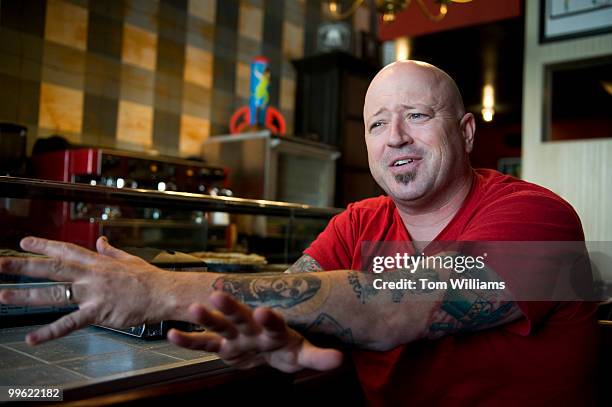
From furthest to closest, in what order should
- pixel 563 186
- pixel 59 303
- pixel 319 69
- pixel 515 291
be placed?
pixel 319 69 < pixel 563 186 < pixel 515 291 < pixel 59 303

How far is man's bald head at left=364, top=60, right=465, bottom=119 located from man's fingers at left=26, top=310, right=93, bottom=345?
88cm

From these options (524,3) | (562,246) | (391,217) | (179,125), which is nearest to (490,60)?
(524,3)

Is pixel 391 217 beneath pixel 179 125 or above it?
beneath

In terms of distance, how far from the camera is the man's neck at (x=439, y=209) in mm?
1382

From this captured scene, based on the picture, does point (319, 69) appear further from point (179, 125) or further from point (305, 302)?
point (305, 302)

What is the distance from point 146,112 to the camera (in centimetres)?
413

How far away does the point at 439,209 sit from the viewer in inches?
54.8

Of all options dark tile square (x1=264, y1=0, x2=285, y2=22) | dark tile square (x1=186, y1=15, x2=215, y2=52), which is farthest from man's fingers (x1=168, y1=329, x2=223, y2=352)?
dark tile square (x1=264, y1=0, x2=285, y2=22)

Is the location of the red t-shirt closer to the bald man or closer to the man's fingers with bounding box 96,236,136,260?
the bald man

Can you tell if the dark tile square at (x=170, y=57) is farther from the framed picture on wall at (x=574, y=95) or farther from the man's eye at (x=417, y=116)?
the man's eye at (x=417, y=116)

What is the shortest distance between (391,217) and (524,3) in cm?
267

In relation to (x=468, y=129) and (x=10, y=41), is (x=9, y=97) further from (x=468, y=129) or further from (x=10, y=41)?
(x=468, y=129)

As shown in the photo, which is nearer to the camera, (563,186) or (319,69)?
(563,186)

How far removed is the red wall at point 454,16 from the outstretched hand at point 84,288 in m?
3.14
